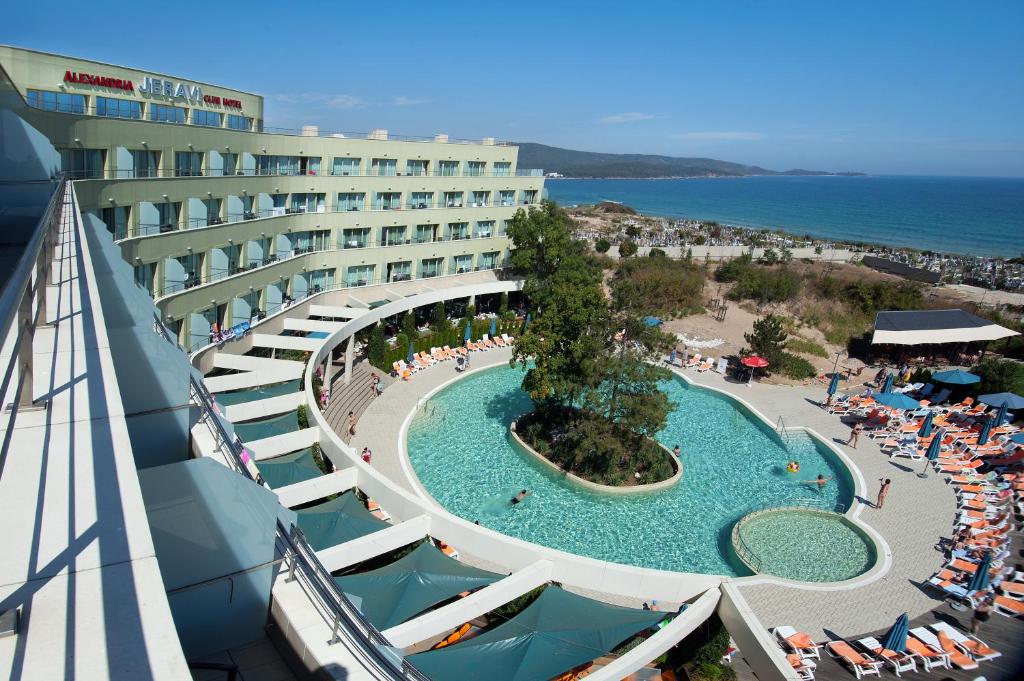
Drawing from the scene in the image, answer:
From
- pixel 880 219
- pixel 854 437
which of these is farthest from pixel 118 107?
pixel 880 219

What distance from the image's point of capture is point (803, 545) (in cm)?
1633

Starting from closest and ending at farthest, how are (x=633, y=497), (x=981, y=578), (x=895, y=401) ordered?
(x=981, y=578) < (x=633, y=497) < (x=895, y=401)

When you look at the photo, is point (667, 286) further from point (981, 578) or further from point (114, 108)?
point (114, 108)

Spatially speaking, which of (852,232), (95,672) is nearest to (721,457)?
(95,672)

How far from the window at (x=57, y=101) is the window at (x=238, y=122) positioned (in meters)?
8.38

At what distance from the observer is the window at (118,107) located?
2343 centimetres

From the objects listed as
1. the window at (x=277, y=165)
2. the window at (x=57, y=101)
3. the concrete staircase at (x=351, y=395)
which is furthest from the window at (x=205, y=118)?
the concrete staircase at (x=351, y=395)

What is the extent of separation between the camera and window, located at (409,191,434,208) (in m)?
34.9

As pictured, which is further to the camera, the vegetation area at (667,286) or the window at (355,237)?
the vegetation area at (667,286)

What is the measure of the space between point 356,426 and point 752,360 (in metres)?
17.6

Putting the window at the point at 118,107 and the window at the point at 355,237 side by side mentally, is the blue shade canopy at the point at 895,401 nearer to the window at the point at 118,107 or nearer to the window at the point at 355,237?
the window at the point at 355,237

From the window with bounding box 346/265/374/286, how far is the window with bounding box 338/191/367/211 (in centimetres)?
301

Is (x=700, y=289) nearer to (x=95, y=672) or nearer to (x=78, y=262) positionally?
(x=78, y=262)

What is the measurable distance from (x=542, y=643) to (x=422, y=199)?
29135 mm
